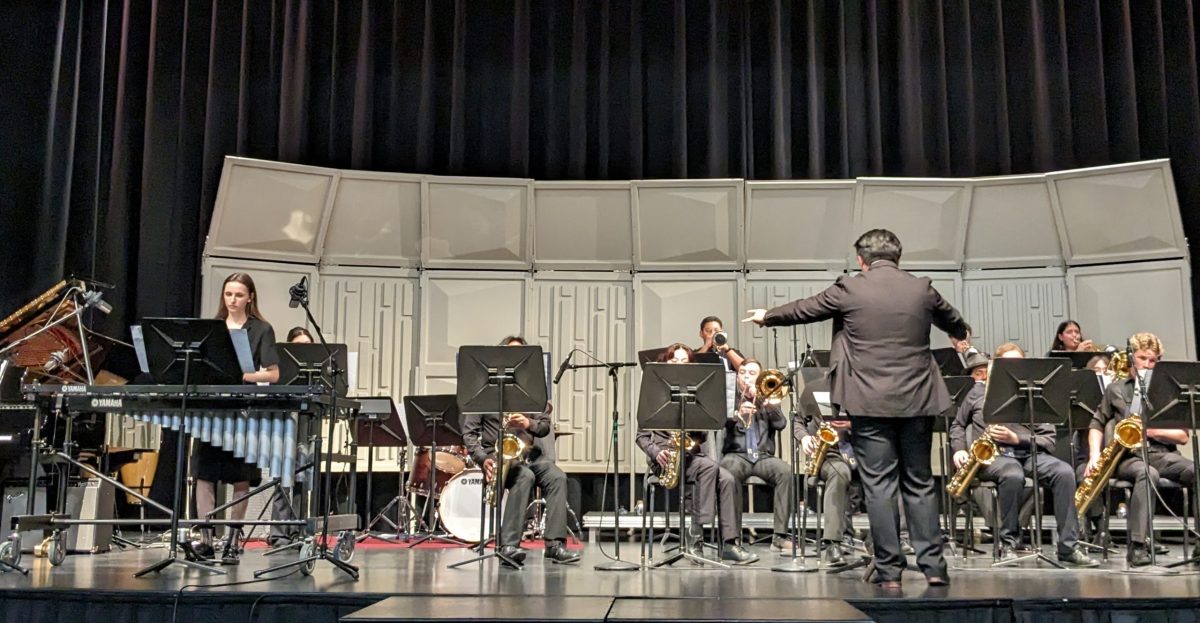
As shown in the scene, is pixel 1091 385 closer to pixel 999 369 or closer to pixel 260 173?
pixel 999 369

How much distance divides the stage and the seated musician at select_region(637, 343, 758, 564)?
0.91 meters

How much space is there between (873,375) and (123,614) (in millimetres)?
3390

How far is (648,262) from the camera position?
10031 mm

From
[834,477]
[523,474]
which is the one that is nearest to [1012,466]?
[834,477]

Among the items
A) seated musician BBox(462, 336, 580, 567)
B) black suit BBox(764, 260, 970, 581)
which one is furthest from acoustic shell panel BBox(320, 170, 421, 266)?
black suit BBox(764, 260, 970, 581)

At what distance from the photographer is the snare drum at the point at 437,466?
348 inches

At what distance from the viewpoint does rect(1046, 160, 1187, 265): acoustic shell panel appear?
9266 mm

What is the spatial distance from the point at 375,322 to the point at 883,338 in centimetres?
602

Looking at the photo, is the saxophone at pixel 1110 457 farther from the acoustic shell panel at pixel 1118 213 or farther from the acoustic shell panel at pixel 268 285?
the acoustic shell panel at pixel 268 285

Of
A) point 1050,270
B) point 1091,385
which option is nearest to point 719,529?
point 1091,385

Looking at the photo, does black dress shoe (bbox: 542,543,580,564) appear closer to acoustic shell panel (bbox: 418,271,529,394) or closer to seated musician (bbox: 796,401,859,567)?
seated musician (bbox: 796,401,859,567)

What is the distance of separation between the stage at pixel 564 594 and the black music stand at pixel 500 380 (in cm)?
88

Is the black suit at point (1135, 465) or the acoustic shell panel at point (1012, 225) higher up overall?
the acoustic shell panel at point (1012, 225)

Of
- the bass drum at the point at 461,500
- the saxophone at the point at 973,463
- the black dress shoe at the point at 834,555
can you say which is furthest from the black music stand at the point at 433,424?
the saxophone at the point at 973,463
